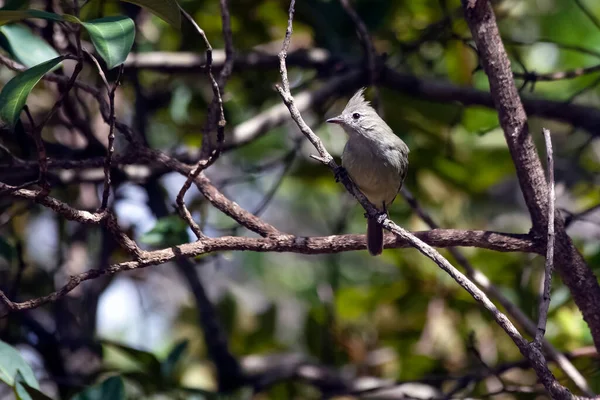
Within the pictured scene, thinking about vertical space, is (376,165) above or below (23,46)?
below

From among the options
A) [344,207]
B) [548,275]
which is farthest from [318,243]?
[344,207]

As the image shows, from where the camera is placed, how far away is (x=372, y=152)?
13.0 feet

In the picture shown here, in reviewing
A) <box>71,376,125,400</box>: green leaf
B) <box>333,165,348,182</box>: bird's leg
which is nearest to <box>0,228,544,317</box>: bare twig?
<box>333,165,348,182</box>: bird's leg

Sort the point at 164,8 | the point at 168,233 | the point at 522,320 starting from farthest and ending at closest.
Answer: the point at 522,320 < the point at 168,233 < the point at 164,8

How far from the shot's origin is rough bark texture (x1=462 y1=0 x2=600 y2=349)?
241 cm

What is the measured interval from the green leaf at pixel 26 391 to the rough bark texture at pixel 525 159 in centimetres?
169

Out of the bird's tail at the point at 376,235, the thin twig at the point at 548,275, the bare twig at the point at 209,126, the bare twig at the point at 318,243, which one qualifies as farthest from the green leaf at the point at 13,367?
the thin twig at the point at 548,275

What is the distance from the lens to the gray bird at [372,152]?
390cm

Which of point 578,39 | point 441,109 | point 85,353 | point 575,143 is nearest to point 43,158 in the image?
point 85,353

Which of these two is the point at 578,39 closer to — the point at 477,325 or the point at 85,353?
the point at 477,325

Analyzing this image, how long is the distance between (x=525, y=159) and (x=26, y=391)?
1.80 meters

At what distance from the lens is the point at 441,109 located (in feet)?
13.2

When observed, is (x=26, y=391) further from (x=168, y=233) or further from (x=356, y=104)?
(x=356, y=104)

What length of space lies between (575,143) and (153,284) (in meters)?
3.72
